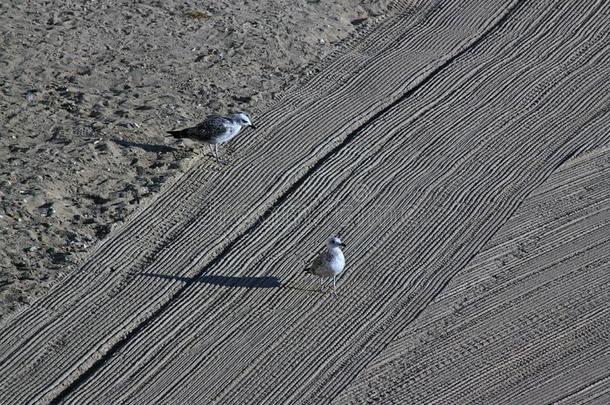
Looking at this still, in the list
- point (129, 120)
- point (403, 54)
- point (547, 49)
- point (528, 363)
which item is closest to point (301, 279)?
point (528, 363)

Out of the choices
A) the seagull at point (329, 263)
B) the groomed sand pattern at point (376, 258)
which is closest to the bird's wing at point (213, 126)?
the groomed sand pattern at point (376, 258)

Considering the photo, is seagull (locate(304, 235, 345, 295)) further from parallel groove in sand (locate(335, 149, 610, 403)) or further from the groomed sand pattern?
parallel groove in sand (locate(335, 149, 610, 403))

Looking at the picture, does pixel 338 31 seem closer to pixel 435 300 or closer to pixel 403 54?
pixel 403 54

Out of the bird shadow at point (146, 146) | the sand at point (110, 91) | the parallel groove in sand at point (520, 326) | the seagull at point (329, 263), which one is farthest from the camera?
the bird shadow at point (146, 146)

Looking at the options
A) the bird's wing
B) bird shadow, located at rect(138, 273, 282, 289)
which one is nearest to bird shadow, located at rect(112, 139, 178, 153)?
the bird's wing

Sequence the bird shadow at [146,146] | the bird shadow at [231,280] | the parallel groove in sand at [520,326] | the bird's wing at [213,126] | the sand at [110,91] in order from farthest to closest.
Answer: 1. the bird shadow at [146,146]
2. the bird's wing at [213,126]
3. the sand at [110,91]
4. the bird shadow at [231,280]
5. the parallel groove in sand at [520,326]

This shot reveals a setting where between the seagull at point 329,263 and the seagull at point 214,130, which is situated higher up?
the seagull at point 214,130

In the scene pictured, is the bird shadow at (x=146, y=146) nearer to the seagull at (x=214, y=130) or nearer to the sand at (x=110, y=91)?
the sand at (x=110, y=91)

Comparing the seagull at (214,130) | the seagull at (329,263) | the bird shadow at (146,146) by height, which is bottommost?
the seagull at (329,263)

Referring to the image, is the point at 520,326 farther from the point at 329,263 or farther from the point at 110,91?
the point at 110,91
